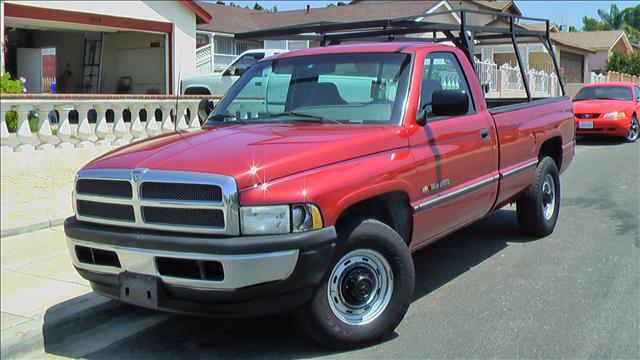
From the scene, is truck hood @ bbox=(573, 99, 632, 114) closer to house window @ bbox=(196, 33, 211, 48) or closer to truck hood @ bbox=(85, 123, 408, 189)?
truck hood @ bbox=(85, 123, 408, 189)

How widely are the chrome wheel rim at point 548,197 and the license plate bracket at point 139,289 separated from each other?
191 inches

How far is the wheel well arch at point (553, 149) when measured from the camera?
7354 mm

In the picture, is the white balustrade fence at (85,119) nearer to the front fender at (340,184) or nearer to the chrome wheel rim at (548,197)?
the front fender at (340,184)

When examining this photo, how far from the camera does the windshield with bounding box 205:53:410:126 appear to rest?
193 inches

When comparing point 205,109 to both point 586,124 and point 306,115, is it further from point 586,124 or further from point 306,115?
point 586,124

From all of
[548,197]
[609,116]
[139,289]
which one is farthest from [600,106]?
[139,289]

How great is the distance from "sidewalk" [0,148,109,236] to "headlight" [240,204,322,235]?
10.6ft

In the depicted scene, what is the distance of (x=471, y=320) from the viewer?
479 cm

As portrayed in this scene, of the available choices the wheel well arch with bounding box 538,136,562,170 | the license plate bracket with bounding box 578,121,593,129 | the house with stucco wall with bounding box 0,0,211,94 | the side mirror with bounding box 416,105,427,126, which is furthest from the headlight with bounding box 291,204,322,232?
the license plate bracket with bounding box 578,121,593,129

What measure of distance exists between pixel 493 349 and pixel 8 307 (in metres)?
3.42

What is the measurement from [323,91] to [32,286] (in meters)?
2.78

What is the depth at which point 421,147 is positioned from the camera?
477 centimetres

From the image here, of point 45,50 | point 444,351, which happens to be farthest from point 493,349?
point 45,50

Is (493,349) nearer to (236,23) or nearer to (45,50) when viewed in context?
(45,50)
